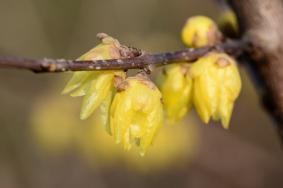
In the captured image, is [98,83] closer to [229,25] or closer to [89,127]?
[229,25]

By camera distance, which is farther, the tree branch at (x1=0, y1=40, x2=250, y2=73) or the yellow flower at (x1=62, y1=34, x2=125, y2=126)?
the yellow flower at (x1=62, y1=34, x2=125, y2=126)

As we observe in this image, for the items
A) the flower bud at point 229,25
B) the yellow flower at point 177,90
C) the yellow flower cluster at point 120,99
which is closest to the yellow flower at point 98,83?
the yellow flower cluster at point 120,99

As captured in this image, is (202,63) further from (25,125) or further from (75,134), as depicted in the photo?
(25,125)

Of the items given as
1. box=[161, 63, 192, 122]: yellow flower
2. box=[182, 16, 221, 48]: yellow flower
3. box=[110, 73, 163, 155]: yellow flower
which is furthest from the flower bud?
box=[110, 73, 163, 155]: yellow flower

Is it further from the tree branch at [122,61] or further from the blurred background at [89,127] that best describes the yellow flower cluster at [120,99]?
the blurred background at [89,127]

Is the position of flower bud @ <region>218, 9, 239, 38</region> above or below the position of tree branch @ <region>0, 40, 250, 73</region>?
above

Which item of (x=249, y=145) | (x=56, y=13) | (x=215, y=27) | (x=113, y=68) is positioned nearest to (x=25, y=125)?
(x=56, y=13)

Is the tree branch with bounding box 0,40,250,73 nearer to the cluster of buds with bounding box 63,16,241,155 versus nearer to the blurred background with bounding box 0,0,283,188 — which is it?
the cluster of buds with bounding box 63,16,241,155
